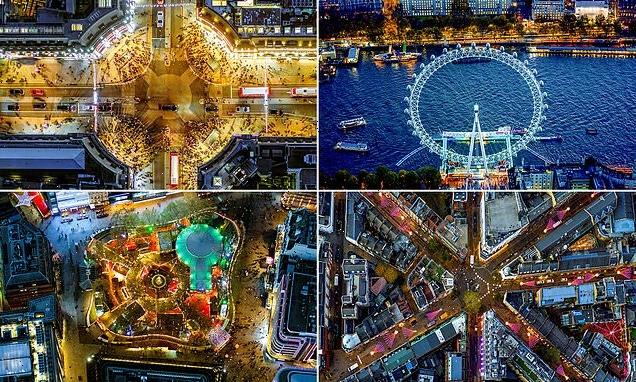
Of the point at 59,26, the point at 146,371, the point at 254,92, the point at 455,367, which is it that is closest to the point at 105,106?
the point at 59,26

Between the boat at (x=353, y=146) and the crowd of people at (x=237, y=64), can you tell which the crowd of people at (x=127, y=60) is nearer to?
the crowd of people at (x=237, y=64)

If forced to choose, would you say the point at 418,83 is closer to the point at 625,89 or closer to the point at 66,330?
the point at 625,89

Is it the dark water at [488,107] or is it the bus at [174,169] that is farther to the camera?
the bus at [174,169]

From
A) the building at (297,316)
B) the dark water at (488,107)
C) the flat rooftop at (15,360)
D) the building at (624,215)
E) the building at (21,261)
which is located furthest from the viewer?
the dark water at (488,107)

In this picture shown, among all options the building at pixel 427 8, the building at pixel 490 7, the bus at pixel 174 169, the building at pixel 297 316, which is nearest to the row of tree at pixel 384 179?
the building at pixel 297 316

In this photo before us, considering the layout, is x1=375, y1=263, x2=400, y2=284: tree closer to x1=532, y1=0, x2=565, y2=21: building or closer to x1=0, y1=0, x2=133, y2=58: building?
x1=532, y1=0, x2=565, y2=21: building

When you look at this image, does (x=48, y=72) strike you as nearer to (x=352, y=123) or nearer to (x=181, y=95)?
(x=181, y=95)

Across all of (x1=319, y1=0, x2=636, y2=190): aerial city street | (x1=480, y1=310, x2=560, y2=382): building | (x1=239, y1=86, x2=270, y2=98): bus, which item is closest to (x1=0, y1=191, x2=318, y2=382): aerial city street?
(x1=319, y1=0, x2=636, y2=190): aerial city street
